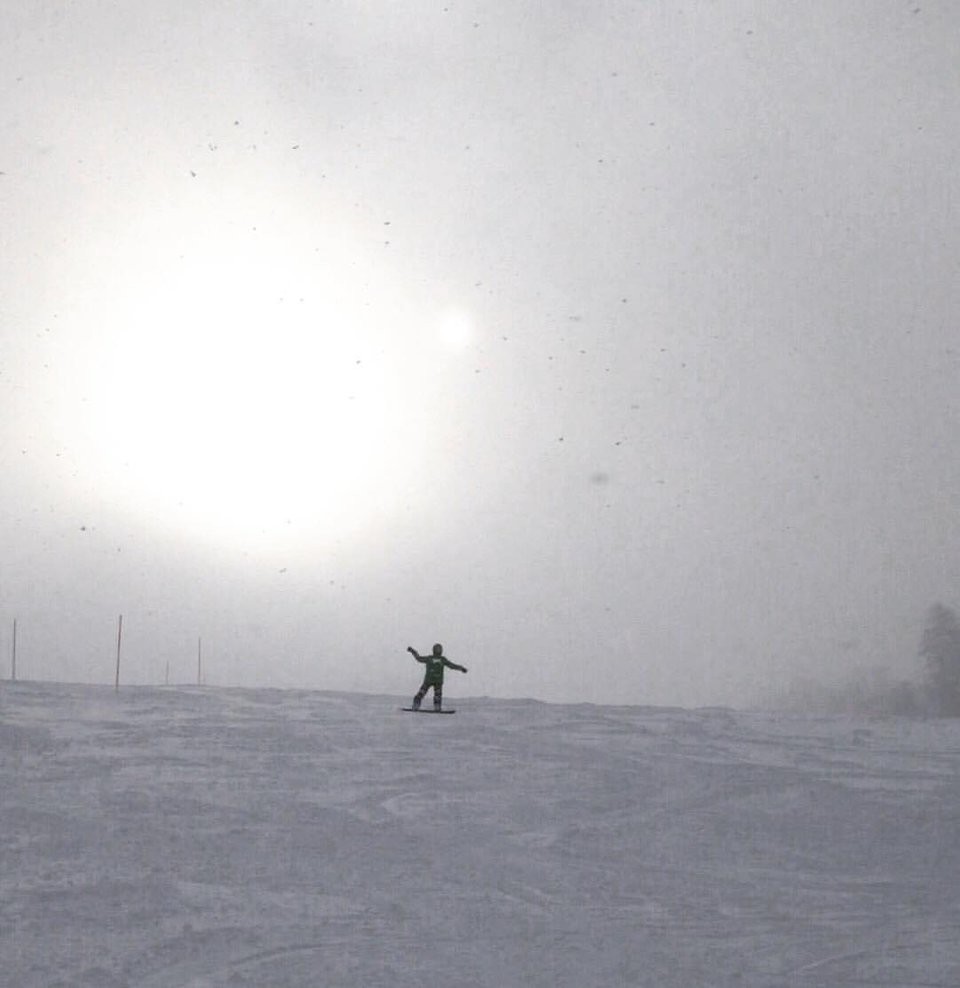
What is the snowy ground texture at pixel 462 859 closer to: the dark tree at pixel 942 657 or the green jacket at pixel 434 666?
the green jacket at pixel 434 666

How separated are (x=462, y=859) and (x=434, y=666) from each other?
9189mm

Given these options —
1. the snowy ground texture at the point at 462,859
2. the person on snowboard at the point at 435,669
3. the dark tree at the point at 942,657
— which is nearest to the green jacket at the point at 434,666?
the person on snowboard at the point at 435,669

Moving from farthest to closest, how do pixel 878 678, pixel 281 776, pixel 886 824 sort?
pixel 878 678 < pixel 281 776 < pixel 886 824

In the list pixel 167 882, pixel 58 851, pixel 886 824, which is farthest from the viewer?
pixel 886 824

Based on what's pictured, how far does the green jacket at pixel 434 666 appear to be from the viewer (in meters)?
15.9

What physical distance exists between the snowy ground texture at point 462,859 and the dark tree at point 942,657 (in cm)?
3945

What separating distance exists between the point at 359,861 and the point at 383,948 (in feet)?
5.57

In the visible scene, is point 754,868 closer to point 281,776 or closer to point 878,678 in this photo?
point 281,776

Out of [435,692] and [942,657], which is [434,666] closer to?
[435,692]

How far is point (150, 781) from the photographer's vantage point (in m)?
8.76

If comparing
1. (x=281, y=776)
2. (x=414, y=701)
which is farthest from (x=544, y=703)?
(x=281, y=776)

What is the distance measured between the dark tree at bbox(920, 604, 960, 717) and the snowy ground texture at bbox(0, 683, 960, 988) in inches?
1553

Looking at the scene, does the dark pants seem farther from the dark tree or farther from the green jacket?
the dark tree

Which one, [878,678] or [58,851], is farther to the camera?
[878,678]
